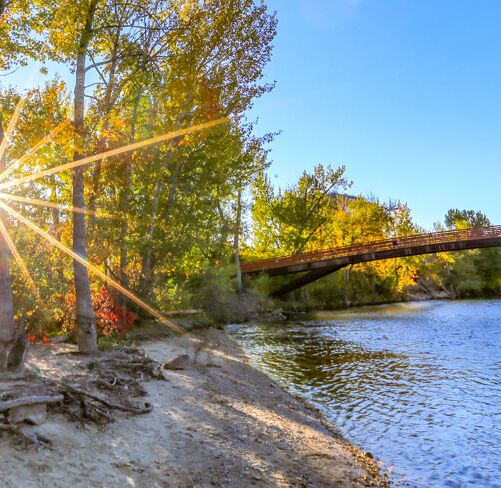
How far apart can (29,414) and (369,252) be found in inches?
1433

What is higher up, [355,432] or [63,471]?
[63,471]

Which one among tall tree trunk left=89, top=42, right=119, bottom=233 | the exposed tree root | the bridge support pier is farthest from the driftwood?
the bridge support pier

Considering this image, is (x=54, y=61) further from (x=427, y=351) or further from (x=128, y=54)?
(x=427, y=351)

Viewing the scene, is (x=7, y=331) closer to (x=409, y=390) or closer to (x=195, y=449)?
(x=195, y=449)

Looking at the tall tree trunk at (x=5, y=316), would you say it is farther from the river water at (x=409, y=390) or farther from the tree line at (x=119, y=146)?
the river water at (x=409, y=390)

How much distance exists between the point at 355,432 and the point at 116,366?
5.75 meters

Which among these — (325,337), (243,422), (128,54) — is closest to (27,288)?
(128,54)

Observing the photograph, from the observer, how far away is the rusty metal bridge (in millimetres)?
38438

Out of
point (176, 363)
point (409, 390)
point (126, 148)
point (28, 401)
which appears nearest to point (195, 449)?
point (28, 401)

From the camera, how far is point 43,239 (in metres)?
15.2

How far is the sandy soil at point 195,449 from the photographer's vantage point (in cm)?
542

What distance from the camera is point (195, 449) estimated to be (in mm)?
6727

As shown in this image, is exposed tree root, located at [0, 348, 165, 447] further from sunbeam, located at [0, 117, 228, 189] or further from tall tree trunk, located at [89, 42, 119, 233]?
tall tree trunk, located at [89, 42, 119, 233]

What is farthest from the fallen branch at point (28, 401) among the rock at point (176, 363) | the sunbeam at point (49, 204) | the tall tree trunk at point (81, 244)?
the sunbeam at point (49, 204)
